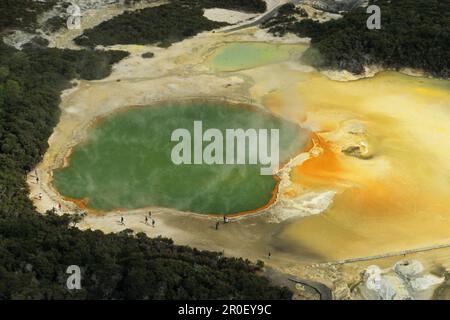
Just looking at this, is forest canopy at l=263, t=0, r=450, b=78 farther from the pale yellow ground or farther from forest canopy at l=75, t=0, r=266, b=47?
forest canopy at l=75, t=0, r=266, b=47

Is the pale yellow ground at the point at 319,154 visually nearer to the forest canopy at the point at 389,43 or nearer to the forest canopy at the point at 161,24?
the forest canopy at the point at 161,24

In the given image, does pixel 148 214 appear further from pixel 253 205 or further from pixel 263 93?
pixel 263 93

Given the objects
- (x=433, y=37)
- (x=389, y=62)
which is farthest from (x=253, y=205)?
(x=433, y=37)

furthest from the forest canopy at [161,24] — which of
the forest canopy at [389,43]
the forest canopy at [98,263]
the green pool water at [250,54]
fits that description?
the forest canopy at [98,263]

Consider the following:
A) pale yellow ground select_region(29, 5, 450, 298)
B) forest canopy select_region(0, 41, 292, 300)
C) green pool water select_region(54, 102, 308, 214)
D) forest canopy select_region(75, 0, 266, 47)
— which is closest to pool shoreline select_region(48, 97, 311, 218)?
green pool water select_region(54, 102, 308, 214)

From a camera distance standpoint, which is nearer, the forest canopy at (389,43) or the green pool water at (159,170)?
the green pool water at (159,170)

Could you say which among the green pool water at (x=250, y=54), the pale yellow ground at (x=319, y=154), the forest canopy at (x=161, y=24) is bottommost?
the pale yellow ground at (x=319, y=154)
